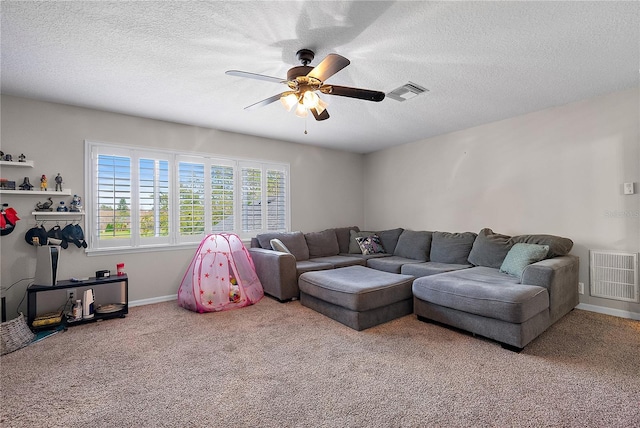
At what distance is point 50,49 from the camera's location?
7.25ft

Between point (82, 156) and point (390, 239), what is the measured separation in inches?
172

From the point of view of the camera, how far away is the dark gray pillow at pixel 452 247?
3965 millimetres

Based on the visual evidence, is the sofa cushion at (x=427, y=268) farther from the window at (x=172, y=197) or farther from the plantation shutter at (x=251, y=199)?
the plantation shutter at (x=251, y=199)

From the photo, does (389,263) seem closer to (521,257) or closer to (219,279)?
(521,257)

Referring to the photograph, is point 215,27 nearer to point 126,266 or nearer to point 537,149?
point 126,266

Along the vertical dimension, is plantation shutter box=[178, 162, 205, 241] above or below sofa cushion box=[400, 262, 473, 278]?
above

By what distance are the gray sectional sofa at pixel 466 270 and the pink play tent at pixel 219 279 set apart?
9.7 inches

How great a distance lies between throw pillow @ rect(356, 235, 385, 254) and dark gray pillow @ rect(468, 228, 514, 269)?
1.48 meters

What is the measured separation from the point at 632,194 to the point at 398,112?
2538 millimetres

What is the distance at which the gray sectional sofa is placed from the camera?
95.0 inches

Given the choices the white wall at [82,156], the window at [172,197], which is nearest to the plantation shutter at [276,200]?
the window at [172,197]

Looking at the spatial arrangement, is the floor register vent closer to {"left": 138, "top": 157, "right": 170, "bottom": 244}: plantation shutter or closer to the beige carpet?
the beige carpet

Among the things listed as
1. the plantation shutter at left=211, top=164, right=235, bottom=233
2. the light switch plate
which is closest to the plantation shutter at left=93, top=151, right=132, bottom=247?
the plantation shutter at left=211, top=164, right=235, bottom=233

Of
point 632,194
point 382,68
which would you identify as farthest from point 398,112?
point 632,194
